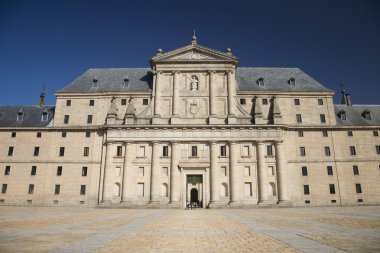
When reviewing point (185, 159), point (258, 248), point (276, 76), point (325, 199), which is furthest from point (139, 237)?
point (276, 76)

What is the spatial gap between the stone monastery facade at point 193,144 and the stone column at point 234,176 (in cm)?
15

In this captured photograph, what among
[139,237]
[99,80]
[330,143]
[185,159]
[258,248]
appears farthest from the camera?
[99,80]

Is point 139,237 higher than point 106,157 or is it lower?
lower

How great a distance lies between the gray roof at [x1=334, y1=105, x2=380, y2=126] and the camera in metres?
44.9

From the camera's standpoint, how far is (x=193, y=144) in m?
40.0

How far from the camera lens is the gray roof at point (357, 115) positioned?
1768 inches

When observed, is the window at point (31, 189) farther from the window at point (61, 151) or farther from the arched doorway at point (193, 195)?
the arched doorway at point (193, 195)

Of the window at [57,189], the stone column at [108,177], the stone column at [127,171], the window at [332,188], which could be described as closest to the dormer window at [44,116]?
the window at [57,189]

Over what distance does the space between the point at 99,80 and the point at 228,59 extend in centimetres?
2398

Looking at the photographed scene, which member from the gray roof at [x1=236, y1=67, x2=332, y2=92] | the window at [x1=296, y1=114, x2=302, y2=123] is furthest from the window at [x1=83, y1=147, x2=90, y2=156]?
the window at [x1=296, y1=114, x2=302, y2=123]

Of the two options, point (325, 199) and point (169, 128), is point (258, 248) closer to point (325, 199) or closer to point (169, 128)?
point (169, 128)

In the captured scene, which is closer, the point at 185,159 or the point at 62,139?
the point at 185,159

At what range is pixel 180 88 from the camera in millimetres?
43125

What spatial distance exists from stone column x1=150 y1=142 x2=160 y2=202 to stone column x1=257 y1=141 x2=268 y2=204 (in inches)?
582
